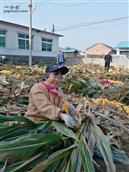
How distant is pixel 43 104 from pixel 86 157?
3.05 ft

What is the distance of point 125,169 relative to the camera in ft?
12.8

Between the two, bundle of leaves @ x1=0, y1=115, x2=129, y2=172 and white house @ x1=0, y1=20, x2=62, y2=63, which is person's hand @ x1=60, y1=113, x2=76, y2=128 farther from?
white house @ x1=0, y1=20, x2=62, y2=63

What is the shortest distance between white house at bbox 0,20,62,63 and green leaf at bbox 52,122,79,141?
25775 mm

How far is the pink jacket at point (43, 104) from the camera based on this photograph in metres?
3.96

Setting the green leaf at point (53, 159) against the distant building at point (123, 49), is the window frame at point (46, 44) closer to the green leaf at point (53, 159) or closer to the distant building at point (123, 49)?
the distant building at point (123, 49)

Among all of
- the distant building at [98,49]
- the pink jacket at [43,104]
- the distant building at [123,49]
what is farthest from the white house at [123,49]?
the pink jacket at [43,104]

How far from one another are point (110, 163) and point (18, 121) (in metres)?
1.16

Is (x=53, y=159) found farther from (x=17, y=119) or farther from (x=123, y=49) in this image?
(x=123, y=49)

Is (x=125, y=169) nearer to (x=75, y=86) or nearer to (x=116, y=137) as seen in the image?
(x=116, y=137)

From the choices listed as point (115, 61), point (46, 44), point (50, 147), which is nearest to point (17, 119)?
point (50, 147)

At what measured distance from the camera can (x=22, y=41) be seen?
1282 inches

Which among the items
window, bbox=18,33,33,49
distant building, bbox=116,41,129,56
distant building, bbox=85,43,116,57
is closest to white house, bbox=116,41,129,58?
distant building, bbox=116,41,129,56

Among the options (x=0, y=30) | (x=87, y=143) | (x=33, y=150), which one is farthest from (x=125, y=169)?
(x=0, y=30)

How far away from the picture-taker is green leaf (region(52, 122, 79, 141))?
3.73 metres
